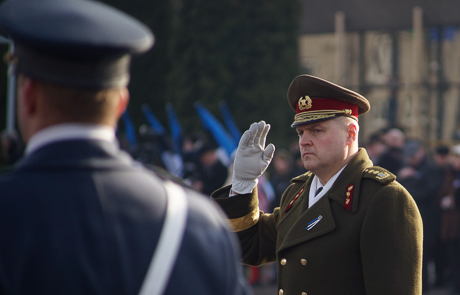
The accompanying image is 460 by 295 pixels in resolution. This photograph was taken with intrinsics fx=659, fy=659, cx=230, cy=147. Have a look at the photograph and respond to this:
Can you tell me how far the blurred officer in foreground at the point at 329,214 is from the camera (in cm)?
254

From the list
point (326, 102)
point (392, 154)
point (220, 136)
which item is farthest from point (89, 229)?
point (220, 136)

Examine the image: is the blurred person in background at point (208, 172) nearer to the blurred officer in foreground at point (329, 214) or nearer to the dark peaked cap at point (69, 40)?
the blurred officer in foreground at point (329, 214)

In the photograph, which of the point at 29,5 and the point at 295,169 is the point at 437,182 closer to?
the point at 295,169

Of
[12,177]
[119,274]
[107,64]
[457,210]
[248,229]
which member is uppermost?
[107,64]

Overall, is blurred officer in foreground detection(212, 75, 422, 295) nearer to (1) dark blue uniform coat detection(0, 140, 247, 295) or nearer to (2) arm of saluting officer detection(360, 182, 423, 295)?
(2) arm of saluting officer detection(360, 182, 423, 295)

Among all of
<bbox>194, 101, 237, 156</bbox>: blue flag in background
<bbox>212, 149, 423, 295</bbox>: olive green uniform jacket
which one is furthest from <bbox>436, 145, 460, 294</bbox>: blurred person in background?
<bbox>212, 149, 423, 295</bbox>: olive green uniform jacket

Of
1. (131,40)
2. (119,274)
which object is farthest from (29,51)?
(119,274)

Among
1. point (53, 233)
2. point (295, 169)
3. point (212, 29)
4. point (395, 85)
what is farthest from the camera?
point (395, 85)

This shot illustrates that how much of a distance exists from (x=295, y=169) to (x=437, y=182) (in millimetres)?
2078

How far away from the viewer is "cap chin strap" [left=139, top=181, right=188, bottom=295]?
1.37 meters

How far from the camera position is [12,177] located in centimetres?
136

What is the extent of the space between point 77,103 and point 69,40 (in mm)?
132

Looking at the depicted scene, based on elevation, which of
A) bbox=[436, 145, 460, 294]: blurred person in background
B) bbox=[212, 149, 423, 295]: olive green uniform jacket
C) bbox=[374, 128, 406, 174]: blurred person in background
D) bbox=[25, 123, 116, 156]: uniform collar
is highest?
bbox=[25, 123, 116, 156]: uniform collar

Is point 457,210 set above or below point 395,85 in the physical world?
above
